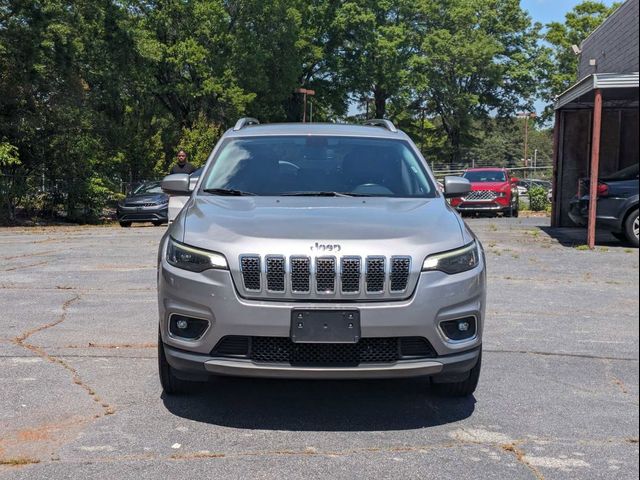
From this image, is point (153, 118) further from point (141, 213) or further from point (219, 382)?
point (219, 382)

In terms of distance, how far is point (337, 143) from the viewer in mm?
5539

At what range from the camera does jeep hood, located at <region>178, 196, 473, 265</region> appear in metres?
3.93

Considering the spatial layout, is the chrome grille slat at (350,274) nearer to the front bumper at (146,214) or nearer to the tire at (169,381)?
the tire at (169,381)

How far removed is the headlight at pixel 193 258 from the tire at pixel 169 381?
1.93ft

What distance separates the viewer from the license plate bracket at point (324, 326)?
150 inches

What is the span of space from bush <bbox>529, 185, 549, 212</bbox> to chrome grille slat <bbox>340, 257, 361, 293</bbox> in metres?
27.1

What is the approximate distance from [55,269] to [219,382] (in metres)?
6.55

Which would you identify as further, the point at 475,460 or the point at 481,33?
the point at 481,33

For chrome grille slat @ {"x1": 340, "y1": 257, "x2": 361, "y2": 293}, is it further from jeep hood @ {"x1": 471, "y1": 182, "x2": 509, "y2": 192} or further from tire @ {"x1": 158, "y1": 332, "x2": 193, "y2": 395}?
jeep hood @ {"x1": 471, "y1": 182, "x2": 509, "y2": 192}

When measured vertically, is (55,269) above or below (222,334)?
below

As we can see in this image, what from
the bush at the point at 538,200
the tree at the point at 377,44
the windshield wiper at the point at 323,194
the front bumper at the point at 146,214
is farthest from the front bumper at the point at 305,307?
the tree at the point at 377,44

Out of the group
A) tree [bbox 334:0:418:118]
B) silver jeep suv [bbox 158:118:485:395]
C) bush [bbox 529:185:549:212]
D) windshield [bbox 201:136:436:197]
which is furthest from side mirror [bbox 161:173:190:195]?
tree [bbox 334:0:418:118]

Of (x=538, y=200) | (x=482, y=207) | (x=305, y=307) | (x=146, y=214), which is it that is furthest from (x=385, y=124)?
(x=538, y=200)

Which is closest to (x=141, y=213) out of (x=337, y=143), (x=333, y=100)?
(x=337, y=143)
